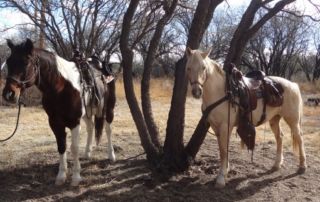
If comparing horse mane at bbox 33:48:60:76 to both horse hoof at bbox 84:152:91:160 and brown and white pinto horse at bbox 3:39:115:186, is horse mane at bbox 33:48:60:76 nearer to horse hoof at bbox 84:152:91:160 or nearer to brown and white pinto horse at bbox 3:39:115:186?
brown and white pinto horse at bbox 3:39:115:186

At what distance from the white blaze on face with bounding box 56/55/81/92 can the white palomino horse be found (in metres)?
1.50

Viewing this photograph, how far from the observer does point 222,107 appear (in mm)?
6500

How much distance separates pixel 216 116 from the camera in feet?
21.4

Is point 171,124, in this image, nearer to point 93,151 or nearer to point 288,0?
point 93,151

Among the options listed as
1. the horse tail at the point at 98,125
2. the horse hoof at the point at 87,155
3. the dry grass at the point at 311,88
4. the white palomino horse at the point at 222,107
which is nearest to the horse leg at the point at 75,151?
the horse tail at the point at 98,125

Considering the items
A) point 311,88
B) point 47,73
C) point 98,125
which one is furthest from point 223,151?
point 311,88

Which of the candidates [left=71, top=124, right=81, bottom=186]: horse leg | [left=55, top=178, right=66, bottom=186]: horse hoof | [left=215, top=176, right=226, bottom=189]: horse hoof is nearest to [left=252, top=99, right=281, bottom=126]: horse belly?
[left=215, top=176, right=226, bottom=189]: horse hoof

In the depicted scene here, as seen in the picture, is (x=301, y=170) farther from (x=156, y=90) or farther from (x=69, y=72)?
(x=156, y=90)

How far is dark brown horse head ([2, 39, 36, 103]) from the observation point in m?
5.31

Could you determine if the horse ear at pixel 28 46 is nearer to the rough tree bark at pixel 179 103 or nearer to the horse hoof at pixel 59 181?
the horse hoof at pixel 59 181

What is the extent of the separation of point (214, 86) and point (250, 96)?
660mm

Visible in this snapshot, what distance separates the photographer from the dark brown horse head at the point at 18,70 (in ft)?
17.4

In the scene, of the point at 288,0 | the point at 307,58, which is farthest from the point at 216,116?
the point at 307,58

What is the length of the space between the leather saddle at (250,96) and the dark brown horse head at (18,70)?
2721 mm
